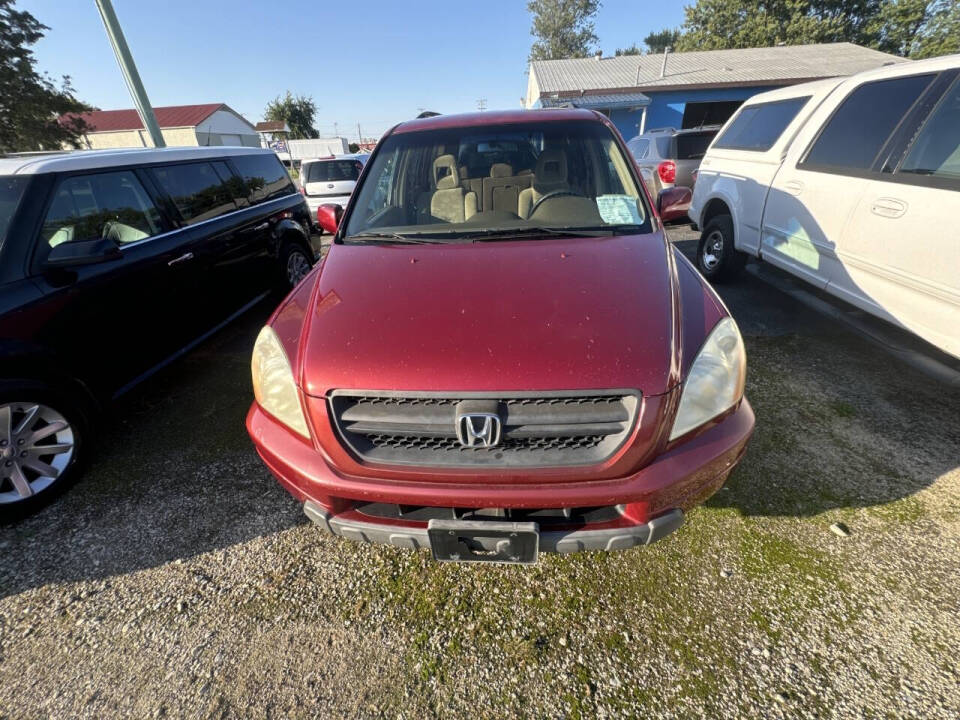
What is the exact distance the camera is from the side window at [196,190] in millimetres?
3410

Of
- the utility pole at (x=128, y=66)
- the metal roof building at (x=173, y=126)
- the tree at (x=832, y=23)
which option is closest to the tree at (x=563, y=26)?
the tree at (x=832, y=23)

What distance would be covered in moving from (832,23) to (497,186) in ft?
144

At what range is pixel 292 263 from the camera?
5074 millimetres

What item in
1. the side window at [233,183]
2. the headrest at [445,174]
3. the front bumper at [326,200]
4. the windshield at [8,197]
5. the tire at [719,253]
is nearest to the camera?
the windshield at [8,197]

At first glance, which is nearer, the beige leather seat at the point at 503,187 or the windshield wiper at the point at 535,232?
the windshield wiper at the point at 535,232

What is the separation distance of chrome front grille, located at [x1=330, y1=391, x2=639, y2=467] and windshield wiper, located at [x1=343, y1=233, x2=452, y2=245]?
1021mm

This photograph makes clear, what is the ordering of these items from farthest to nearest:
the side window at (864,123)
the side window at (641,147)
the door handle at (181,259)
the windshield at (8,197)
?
the side window at (641,147) < the door handle at (181,259) < the side window at (864,123) < the windshield at (8,197)

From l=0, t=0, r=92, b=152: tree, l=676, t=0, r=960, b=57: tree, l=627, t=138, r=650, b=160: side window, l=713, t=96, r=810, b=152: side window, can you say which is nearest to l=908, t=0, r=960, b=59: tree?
l=676, t=0, r=960, b=57: tree

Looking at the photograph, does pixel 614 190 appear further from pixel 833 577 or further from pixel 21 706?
pixel 21 706

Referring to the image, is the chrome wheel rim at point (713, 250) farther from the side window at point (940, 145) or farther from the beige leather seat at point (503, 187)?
the beige leather seat at point (503, 187)

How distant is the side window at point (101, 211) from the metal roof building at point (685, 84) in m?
18.6

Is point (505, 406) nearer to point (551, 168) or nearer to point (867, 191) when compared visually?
point (551, 168)

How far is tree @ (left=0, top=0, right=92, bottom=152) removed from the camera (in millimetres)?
19156

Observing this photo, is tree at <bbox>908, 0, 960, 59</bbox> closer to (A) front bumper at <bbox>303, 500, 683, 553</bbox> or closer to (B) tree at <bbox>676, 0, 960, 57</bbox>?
(B) tree at <bbox>676, 0, 960, 57</bbox>
